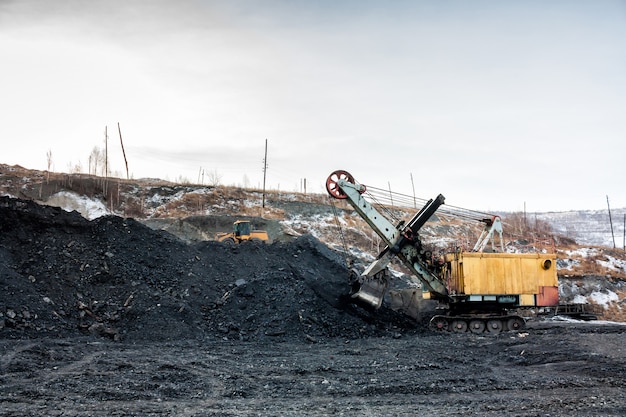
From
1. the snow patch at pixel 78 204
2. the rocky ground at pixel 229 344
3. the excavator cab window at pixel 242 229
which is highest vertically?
the snow patch at pixel 78 204

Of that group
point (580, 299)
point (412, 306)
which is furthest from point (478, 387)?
point (580, 299)

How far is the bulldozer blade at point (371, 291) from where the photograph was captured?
599 inches

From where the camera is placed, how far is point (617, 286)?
105ft

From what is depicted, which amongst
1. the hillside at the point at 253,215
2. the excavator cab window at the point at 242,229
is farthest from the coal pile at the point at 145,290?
the hillside at the point at 253,215

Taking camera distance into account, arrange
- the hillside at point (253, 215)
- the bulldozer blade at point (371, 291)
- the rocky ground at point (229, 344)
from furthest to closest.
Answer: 1. the hillside at point (253, 215)
2. the bulldozer blade at point (371, 291)
3. the rocky ground at point (229, 344)

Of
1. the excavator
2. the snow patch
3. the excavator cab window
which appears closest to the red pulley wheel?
the excavator

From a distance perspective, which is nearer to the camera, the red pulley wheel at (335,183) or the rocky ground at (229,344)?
the rocky ground at (229,344)

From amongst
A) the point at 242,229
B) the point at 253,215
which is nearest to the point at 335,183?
the point at 242,229

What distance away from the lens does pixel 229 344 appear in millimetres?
12531

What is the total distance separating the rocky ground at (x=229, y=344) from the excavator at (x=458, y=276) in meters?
0.88

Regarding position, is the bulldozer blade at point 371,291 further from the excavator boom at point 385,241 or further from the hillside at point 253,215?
the hillside at point 253,215

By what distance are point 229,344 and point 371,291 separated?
4412 mm

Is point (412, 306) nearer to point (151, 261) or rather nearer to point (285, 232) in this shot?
point (151, 261)

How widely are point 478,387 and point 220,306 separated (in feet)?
26.7
